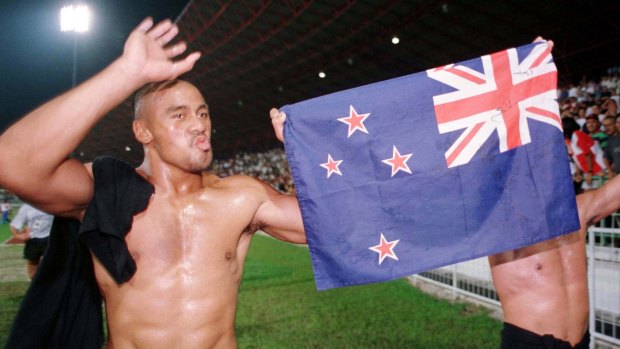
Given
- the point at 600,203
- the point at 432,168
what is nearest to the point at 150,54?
the point at 432,168

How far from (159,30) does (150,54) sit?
144 millimetres

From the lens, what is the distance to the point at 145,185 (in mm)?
2242

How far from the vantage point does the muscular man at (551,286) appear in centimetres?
272

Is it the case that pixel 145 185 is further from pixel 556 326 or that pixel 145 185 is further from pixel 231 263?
pixel 556 326

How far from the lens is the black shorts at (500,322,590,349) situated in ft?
8.72

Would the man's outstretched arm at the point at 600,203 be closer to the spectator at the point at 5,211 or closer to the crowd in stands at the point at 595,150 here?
the crowd in stands at the point at 595,150

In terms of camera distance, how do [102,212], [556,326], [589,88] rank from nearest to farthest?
[102,212] < [556,326] < [589,88]

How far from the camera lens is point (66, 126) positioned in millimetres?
1649

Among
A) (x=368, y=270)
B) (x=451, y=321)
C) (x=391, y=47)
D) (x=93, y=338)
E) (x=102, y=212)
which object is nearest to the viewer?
(x=102, y=212)

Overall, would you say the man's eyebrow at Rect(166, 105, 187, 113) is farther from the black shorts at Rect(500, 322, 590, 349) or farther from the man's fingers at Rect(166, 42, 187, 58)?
the black shorts at Rect(500, 322, 590, 349)

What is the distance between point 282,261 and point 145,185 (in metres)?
9.79

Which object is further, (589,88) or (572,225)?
(589,88)

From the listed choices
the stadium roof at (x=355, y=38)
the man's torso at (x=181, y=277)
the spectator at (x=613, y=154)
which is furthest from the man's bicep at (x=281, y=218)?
the stadium roof at (x=355, y=38)

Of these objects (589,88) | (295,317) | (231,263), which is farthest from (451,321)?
(589,88)
